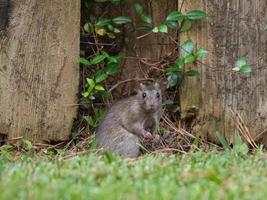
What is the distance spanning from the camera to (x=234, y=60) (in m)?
7.68

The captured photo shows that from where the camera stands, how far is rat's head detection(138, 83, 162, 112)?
25.8ft

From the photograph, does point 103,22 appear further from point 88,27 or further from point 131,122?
point 131,122

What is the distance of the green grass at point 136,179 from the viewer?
4.50m

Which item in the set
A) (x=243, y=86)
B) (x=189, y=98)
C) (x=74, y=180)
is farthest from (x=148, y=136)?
(x=74, y=180)

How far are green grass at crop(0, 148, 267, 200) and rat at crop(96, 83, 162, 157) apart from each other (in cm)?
139

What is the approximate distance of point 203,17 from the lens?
765 centimetres

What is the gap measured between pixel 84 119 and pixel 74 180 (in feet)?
10.4

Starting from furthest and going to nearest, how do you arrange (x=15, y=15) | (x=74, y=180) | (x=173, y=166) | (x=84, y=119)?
1. (x=84, y=119)
2. (x=15, y=15)
3. (x=173, y=166)
4. (x=74, y=180)

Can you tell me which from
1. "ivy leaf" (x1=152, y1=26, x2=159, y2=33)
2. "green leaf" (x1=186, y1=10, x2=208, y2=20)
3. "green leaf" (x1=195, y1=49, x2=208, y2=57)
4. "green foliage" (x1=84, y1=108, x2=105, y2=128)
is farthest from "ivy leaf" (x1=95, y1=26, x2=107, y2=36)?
"green leaf" (x1=195, y1=49, x2=208, y2=57)

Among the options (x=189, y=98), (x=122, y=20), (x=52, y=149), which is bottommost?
(x=52, y=149)

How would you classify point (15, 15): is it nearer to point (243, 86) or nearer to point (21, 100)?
point (21, 100)

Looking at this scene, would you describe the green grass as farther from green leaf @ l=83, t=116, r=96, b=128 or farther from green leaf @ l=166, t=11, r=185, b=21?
green leaf @ l=166, t=11, r=185, b=21

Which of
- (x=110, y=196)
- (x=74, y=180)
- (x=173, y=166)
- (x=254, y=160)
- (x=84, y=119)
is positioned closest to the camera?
(x=110, y=196)

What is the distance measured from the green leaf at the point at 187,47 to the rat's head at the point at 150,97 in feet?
1.75
